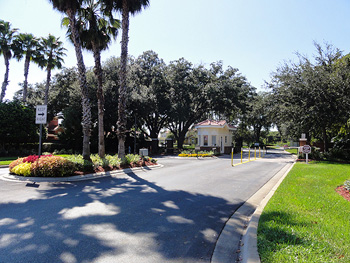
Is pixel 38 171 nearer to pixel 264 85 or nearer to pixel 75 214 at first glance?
pixel 75 214

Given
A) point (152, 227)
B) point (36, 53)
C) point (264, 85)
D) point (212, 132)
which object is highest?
point (36, 53)

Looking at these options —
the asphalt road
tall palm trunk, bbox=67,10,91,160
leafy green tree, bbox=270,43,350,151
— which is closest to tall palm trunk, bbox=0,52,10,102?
tall palm trunk, bbox=67,10,91,160

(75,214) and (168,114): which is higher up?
(168,114)

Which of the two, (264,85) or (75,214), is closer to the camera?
(75,214)

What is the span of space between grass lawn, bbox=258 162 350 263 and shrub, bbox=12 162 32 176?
941cm

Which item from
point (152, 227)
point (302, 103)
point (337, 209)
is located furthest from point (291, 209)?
point (302, 103)

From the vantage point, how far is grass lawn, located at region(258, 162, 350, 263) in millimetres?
3438

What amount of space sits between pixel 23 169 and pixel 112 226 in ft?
24.5

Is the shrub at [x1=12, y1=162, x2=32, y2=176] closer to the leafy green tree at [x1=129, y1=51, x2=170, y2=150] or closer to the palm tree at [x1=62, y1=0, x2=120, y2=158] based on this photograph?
the palm tree at [x1=62, y1=0, x2=120, y2=158]

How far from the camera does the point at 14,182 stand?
930cm

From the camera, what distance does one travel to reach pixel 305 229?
434 cm

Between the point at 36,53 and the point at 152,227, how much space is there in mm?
29837

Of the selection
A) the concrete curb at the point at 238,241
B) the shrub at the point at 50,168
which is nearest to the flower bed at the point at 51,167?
the shrub at the point at 50,168

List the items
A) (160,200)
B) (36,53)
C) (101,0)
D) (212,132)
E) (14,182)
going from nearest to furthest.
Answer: (160,200)
(14,182)
(101,0)
(36,53)
(212,132)
